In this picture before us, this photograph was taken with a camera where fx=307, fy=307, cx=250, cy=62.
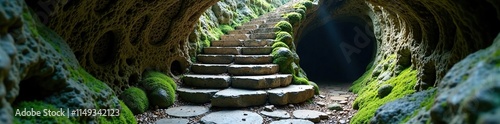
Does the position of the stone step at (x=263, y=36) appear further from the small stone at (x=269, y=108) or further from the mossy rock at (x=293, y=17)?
the small stone at (x=269, y=108)

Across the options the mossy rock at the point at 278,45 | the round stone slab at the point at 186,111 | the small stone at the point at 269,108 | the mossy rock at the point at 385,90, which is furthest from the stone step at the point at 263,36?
the mossy rock at the point at 385,90

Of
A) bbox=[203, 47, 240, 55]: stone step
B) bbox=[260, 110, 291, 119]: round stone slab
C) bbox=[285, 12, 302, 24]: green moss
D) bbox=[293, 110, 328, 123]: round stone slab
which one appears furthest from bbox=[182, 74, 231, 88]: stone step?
bbox=[285, 12, 302, 24]: green moss

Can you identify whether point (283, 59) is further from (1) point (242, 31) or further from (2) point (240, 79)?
(1) point (242, 31)

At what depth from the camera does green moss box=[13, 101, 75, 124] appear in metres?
2.33

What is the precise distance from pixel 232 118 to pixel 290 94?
5.39ft

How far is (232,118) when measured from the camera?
5.48 m

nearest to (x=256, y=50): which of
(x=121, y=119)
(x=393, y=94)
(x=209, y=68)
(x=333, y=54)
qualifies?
(x=209, y=68)

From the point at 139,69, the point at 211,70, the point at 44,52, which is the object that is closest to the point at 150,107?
the point at 139,69

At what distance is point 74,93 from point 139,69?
3.76m

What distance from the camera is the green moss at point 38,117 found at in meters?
2.33

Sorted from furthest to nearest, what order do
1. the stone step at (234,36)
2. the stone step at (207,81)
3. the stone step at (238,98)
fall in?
1. the stone step at (234,36)
2. the stone step at (207,81)
3. the stone step at (238,98)

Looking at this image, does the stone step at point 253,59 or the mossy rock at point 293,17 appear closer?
the stone step at point 253,59

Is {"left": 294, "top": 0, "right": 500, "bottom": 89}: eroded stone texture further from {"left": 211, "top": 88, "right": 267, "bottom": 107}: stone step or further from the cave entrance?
the cave entrance

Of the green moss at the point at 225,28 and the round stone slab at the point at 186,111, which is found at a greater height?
the green moss at the point at 225,28
